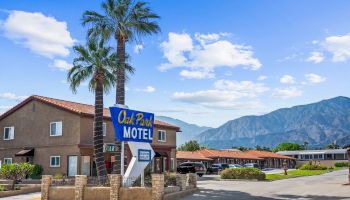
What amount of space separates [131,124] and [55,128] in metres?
17.0

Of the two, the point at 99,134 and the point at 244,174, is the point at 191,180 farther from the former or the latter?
the point at 244,174

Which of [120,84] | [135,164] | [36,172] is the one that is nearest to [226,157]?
[36,172]

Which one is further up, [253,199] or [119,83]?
[119,83]

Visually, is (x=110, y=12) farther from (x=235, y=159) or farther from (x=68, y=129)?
(x=235, y=159)

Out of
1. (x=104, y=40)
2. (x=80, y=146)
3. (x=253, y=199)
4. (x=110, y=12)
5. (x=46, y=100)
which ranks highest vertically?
(x=110, y=12)

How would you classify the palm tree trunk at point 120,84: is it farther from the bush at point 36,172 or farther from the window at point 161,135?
the window at point 161,135

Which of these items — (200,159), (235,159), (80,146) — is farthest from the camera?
(235,159)

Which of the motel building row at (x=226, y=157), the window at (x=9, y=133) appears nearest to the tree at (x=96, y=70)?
the window at (x=9, y=133)

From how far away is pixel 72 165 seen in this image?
3881 centimetres

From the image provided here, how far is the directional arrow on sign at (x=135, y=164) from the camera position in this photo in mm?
24469

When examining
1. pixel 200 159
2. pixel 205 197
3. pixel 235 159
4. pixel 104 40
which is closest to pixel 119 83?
pixel 104 40

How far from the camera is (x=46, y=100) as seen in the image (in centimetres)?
4128

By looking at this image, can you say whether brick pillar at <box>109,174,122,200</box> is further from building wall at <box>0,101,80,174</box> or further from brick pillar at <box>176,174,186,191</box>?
building wall at <box>0,101,80,174</box>

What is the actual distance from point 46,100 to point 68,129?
414cm
